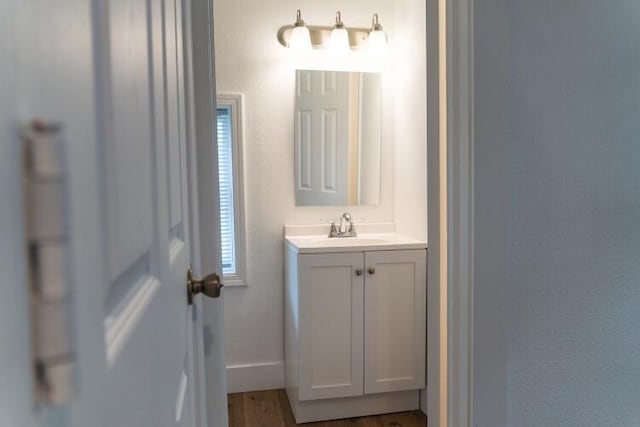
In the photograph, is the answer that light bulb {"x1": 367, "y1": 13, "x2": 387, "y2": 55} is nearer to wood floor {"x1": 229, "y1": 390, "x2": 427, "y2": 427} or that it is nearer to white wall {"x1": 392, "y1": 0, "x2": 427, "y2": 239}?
white wall {"x1": 392, "y1": 0, "x2": 427, "y2": 239}

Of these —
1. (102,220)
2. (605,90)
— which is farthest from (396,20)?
(102,220)

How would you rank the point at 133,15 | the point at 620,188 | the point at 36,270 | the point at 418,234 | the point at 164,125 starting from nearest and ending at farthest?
the point at 36,270 → the point at 133,15 → the point at 164,125 → the point at 620,188 → the point at 418,234

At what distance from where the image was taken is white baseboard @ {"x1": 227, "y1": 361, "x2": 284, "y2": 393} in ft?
8.40

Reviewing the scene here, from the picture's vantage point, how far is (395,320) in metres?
2.22

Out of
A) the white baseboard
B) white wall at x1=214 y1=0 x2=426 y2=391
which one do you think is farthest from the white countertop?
the white baseboard

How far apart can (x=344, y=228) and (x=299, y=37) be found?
3.67 ft

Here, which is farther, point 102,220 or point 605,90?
point 605,90

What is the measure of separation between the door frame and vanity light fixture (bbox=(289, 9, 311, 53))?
132 cm

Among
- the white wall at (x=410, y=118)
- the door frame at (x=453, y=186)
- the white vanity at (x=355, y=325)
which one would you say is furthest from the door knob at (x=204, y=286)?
the white wall at (x=410, y=118)

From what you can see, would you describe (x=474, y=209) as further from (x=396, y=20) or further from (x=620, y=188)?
(x=396, y=20)

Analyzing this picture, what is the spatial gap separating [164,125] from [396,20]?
90.3 inches

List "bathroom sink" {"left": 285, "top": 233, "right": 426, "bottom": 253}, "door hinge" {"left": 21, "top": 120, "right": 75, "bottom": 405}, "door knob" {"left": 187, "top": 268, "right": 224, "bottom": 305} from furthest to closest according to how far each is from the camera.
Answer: "bathroom sink" {"left": 285, "top": 233, "right": 426, "bottom": 253} < "door knob" {"left": 187, "top": 268, "right": 224, "bottom": 305} < "door hinge" {"left": 21, "top": 120, "right": 75, "bottom": 405}

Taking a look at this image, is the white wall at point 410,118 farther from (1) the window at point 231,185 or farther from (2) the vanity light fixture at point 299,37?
(1) the window at point 231,185

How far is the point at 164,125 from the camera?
615 millimetres
